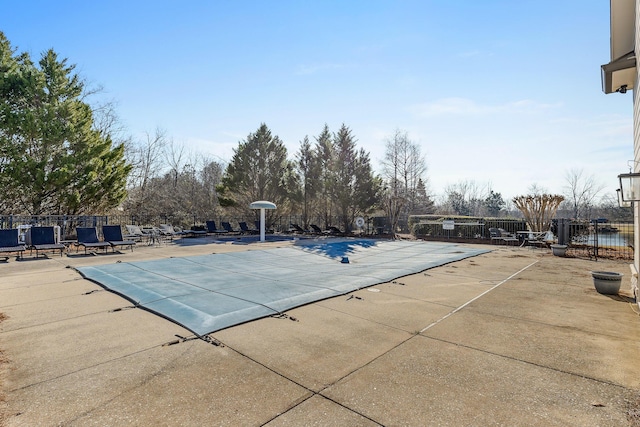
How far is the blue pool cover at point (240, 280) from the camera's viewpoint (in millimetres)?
4391

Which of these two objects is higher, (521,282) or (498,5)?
(498,5)

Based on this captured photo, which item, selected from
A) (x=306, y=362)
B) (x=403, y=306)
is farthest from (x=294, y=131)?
(x=306, y=362)

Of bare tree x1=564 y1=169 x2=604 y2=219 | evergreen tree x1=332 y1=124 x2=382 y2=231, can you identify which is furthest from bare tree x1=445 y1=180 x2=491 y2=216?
evergreen tree x1=332 y1=124 x2=382 y2=231

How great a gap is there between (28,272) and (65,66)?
12292 millimetres

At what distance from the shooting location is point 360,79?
11008mm

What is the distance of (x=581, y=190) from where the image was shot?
1249 inches

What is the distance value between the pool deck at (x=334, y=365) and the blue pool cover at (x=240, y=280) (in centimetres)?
28

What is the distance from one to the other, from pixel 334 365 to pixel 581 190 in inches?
1546

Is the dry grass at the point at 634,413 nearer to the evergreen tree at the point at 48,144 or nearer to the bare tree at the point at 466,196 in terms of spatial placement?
the evergreen tree at the point at 48,144

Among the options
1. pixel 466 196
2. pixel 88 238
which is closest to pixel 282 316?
pixel 88 238

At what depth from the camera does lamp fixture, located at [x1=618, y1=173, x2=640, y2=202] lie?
4219 millimetres

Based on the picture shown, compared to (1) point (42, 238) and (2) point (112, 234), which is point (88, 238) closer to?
(2) point (112, 234)

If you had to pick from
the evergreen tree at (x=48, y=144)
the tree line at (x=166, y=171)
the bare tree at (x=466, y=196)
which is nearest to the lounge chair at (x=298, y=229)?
the tree line at (x=166, y=171)

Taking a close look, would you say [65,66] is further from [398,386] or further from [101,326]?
[398,386]
